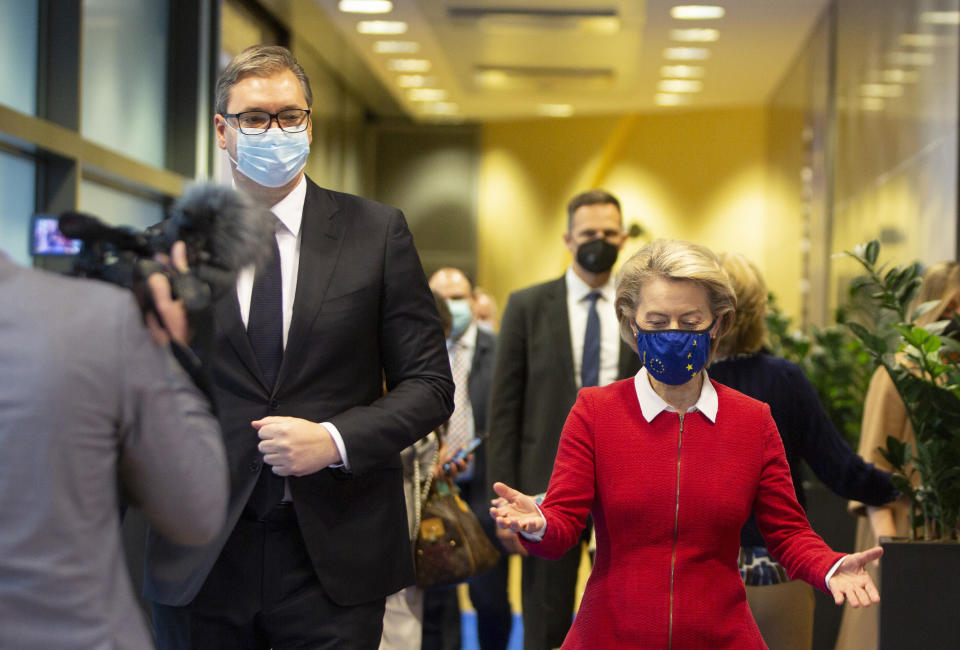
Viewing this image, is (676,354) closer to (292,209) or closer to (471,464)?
(292,209)

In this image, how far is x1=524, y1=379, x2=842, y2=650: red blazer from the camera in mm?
2139

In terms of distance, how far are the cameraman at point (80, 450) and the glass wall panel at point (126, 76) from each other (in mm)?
6250

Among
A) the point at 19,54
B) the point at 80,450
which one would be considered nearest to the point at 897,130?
the point at 19,54

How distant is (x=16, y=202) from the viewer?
21.0ft

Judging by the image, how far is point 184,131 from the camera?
351 inches

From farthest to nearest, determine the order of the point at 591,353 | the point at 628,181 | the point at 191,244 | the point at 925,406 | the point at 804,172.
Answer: the point at 628,181 → the point at 804,172 → the point at 591,353 → the point at 925,406 → the point at 191,244

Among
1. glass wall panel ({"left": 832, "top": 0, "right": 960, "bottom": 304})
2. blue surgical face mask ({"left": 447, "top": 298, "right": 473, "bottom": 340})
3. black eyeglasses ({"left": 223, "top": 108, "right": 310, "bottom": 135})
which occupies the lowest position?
blue surgical face mask ({"left": 447, "top": 298, "right": 473, "bottom": 340})

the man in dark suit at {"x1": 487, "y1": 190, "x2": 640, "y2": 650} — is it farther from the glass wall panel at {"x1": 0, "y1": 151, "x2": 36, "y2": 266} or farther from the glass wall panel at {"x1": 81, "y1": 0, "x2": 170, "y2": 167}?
the glass wall panel at {"x1": 81, "y1": 0, "x2": 170, "y2": 167}

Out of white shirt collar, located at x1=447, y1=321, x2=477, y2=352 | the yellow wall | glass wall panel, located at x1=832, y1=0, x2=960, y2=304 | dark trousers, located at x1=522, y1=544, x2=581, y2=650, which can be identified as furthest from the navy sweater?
the yellow wall

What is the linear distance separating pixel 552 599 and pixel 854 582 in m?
1.70

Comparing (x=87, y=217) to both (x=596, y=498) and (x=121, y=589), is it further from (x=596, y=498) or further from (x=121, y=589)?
(x=596, y=498)

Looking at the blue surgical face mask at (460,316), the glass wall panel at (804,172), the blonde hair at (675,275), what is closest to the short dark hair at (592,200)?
the blue surgical face mask at (460,316)

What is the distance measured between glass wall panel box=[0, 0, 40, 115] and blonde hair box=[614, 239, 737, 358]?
4.91 meters

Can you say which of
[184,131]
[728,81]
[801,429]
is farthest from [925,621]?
[728,81]
